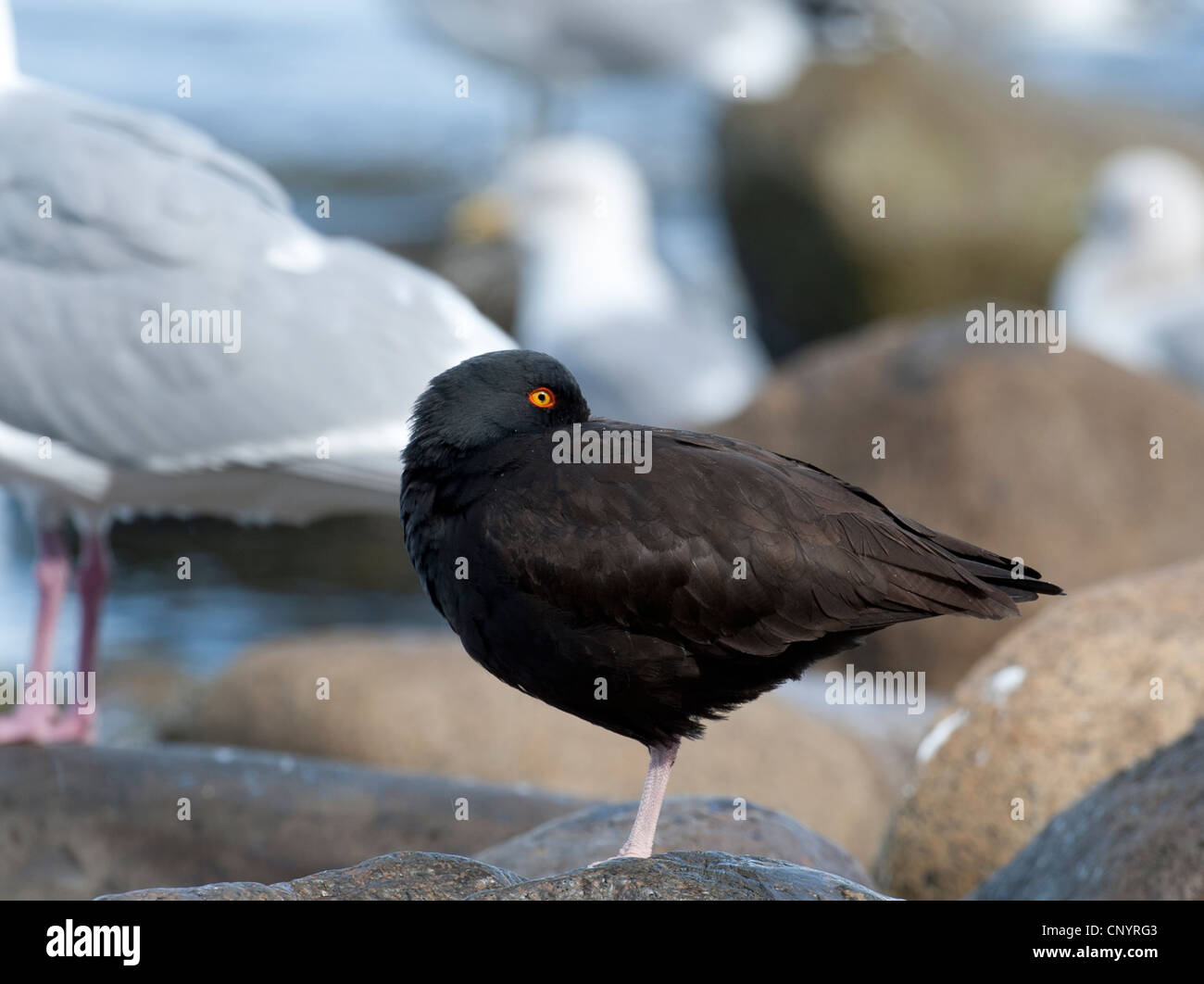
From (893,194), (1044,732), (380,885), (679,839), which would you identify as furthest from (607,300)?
(380,885)

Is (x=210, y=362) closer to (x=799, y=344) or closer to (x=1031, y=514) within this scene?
(x=1031, y=514)

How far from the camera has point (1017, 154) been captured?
16500 millimetres

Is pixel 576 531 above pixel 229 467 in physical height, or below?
below

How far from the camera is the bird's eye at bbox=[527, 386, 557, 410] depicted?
4047 mm

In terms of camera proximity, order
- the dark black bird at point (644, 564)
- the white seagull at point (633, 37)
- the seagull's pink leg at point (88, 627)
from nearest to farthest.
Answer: the dark black bird at point (644, 564)
the seagull's pink leg at point (88, 627)
the white seagull at point (633, 37)

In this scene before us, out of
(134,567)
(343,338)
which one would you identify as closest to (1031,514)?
(343,338)

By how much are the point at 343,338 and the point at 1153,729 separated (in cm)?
316

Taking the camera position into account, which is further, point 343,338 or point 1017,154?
point 1017,154

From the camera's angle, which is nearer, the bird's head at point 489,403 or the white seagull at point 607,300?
the bird's head at point 489,403

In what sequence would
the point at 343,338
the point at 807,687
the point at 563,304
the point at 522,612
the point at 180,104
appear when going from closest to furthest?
the point at 522,612 < the point at 343,338 < the point at 807,687 < the point at 563,304 < the point at 180,104

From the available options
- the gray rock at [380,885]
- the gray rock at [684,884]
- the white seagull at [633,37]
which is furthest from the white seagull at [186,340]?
the white seagull at [633,37]

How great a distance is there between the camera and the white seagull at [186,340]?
20.4 feet

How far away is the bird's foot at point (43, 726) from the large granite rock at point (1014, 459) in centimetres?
424

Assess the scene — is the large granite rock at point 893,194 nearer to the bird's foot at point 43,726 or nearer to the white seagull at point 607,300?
the white seagull at point 607,300
